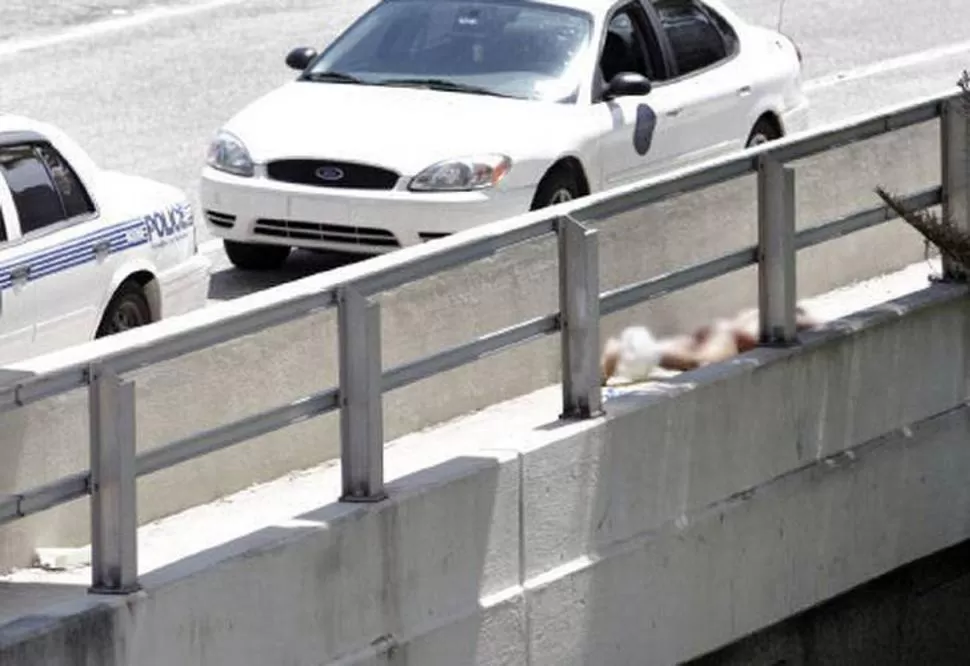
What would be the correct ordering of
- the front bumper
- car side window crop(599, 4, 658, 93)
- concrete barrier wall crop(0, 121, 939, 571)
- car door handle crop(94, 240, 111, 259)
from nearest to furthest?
concrete barrier wall crop(0, 121, 939, 571) < car door handle crop(94, 240, 111, 259) < the front bumper < car side window crop(599, 4, 658, 93)

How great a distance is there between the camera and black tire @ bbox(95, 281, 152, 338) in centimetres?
1363

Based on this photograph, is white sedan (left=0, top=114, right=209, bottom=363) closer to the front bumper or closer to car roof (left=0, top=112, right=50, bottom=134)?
car roof (left=0, top=112, right=50, bottom=134)

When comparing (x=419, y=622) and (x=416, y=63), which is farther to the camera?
(x=416, y=63)

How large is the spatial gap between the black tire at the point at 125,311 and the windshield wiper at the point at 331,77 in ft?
12.0

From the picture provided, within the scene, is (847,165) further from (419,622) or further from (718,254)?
(419,622)

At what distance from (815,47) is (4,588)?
60.9 feet

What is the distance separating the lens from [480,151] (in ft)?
53.3

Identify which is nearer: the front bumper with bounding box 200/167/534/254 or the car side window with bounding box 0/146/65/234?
the car side window with bounding box 0/146/65/234

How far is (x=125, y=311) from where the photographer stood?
45.2 feet

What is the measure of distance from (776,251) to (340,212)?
5101 millimetres

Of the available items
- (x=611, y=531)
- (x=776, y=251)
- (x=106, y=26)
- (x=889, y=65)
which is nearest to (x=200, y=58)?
(x=106, y=26)

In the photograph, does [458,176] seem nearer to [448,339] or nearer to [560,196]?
[560,196]

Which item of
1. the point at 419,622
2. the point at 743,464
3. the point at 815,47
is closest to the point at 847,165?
the point at 743,464

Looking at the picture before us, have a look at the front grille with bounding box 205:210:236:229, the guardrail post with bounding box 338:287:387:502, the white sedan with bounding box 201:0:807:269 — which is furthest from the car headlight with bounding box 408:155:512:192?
the guardrail post with bounding box 338:287:387:502
